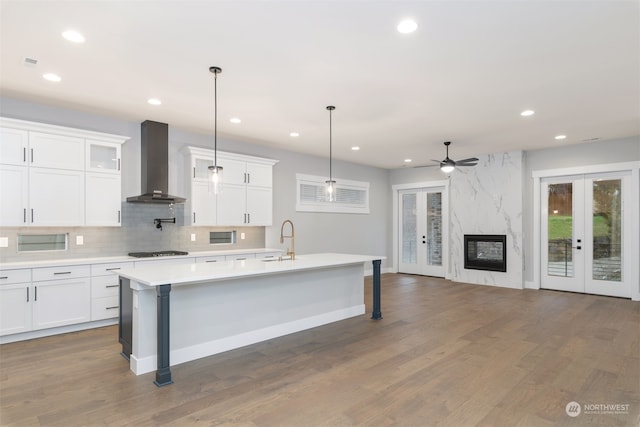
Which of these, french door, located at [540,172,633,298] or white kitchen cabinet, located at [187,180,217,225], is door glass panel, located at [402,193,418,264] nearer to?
french door, located at [540,172,633,298]

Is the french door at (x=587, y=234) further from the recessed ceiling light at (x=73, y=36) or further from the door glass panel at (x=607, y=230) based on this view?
the recessed ceiling light at (x=73, y=36)

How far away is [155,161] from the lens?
5.35 m

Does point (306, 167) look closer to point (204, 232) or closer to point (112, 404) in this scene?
point (204, 232)

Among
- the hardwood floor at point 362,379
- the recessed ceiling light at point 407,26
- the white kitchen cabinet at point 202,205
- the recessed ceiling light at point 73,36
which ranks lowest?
the hardwood floor at point 362,379

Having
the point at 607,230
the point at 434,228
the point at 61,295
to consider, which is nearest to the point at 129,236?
the point at 61,295

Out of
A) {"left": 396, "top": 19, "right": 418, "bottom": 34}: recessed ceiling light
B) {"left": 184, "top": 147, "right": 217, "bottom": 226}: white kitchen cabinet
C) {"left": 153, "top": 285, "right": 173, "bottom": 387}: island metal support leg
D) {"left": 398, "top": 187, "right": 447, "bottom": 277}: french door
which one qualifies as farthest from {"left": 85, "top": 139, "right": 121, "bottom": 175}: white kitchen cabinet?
{"left": 398, "top": 187, "right": 447, "bottom": 277}: french door

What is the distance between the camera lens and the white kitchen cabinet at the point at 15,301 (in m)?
4.02

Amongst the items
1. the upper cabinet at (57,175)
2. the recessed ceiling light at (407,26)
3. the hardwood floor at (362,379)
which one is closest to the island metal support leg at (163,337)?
the hardwood floor at (362,379)

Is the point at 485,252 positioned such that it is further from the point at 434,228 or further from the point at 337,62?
the point at 337,62

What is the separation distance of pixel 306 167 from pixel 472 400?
569 centimetres

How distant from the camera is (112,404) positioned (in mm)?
2721

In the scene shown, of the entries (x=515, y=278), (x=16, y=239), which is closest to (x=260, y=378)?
(x=16, y=239)

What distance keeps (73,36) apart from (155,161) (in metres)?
2.59

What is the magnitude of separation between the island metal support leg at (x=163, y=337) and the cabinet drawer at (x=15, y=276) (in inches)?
87.8
